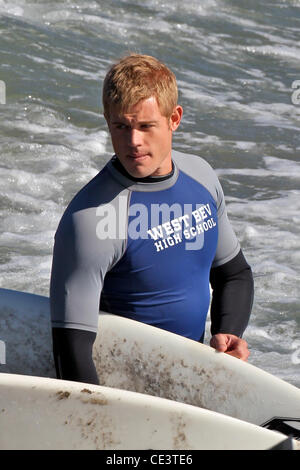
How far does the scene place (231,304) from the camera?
9.11 feet

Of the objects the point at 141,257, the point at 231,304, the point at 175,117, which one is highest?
the point at 175,117

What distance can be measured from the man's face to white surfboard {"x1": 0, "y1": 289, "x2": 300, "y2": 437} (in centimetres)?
48

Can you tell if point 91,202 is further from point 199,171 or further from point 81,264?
A: point 199,171

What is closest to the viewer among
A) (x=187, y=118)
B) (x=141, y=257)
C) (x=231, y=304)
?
(x=141, y=257)

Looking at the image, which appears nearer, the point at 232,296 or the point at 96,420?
the point at 96,420

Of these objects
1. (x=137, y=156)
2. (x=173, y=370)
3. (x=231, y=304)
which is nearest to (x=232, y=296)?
(x=231, y=304)

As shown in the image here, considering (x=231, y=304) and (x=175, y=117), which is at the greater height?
(x=175, y=117)

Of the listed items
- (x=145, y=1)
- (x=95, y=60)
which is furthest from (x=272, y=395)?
(x=145, y=1)

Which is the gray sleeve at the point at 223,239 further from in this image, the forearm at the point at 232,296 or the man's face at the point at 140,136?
the man's face at the point at 140,136

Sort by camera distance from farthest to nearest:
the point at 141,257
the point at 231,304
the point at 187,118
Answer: the point at 187,118 → the point at 231,304 → the point at 141,257

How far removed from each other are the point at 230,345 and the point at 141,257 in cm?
47

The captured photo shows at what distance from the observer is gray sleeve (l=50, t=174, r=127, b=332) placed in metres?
2.33

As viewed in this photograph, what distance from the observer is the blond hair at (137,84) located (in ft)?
7.82

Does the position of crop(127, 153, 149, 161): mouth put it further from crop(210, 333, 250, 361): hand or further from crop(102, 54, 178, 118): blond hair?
crop(210, 333, 250, 361): hand
